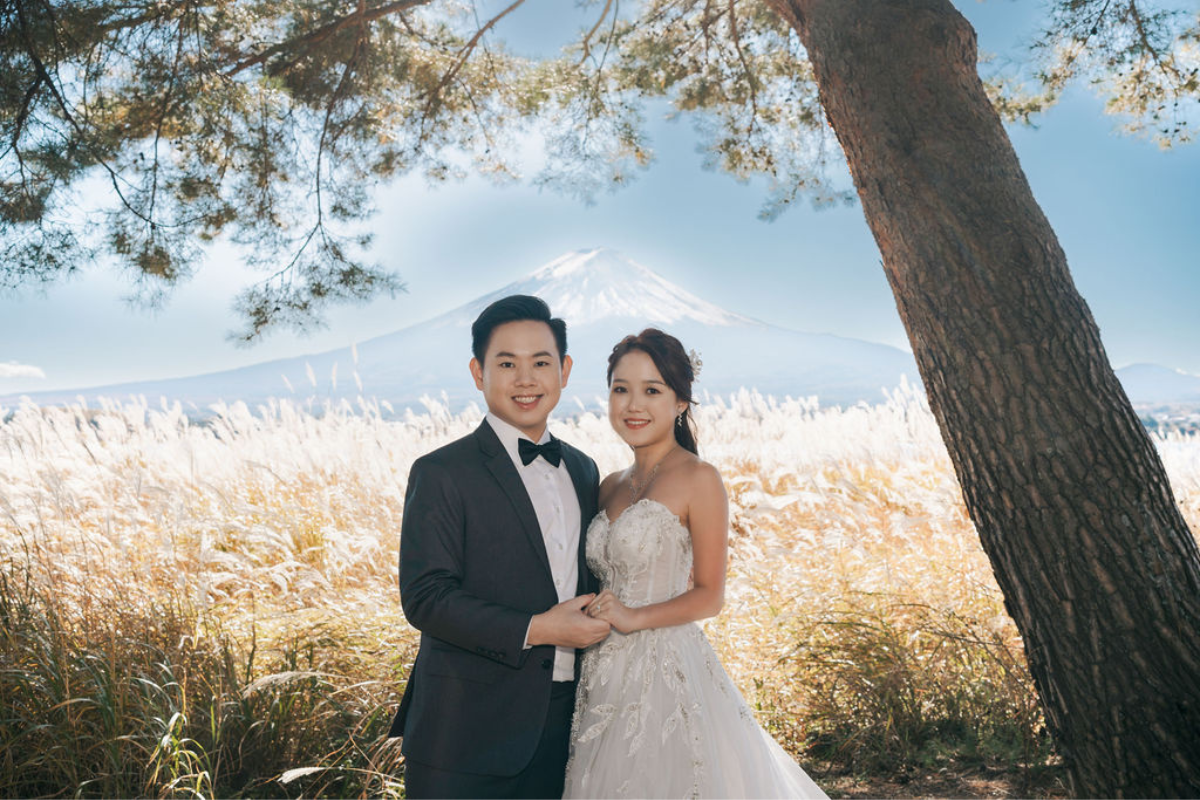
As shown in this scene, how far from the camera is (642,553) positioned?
2.39 metres

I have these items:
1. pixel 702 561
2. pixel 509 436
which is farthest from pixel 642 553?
pixel 509 436

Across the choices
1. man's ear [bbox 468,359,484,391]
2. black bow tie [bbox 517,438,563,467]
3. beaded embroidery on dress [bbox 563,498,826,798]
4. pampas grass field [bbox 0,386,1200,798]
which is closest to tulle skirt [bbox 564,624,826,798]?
beaded embroidery on dress [bbox 563,498,826,798]

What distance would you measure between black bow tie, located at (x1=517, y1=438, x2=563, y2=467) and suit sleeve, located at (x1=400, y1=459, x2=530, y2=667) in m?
0.23

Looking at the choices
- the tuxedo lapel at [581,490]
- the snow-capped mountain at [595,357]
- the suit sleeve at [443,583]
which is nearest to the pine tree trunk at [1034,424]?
the tuxedo lapel at [581,490]

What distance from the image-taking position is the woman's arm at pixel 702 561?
2293 millimetres

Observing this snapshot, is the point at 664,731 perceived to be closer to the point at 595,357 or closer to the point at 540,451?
the point at 540,451

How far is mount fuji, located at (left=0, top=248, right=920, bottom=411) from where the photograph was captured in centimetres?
7744

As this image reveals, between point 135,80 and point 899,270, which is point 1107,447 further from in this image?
point 135,80

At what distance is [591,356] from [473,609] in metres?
81.0

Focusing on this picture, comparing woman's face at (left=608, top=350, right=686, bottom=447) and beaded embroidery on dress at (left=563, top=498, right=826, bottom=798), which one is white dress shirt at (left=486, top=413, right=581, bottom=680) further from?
woman's face at (left=608, top=350, right=686, bottom=447)

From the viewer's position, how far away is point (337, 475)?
6434 millimetres

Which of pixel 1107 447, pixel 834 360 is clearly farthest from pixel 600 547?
pixel 834 360

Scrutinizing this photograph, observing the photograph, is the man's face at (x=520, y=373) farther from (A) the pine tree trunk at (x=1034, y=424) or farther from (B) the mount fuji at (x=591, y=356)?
(B) the mount fuji at (x=591, y=356)

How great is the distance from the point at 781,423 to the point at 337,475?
4361 mm
